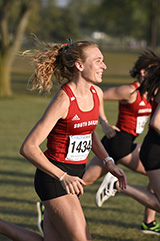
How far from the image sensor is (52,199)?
3.54 meters

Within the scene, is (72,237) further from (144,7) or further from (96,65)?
(144,7)

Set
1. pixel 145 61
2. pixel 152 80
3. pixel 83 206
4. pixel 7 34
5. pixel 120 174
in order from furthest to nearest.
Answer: pixel 7 34 < pixel 83 206 < pixel 145 61 < pixel 152 80 < pixel 120 174

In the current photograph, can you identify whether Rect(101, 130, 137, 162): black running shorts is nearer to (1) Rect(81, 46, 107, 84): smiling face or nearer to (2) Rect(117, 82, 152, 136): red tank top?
(2) Rect(117, 82, 152, 136): red tank top


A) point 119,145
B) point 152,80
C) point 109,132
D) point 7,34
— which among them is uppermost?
point 7,34

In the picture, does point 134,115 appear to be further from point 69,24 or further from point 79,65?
point 69,24

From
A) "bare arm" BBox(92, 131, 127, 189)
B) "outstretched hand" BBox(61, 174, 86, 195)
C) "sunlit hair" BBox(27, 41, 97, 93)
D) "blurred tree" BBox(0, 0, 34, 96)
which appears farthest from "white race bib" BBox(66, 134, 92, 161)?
"blurred tree" BBox(0, 0, 34, 96)

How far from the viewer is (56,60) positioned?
3.76 meters

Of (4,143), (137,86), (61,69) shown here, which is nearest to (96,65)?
(61,69)

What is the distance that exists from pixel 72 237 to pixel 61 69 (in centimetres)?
132

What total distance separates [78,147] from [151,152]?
1.11 meters

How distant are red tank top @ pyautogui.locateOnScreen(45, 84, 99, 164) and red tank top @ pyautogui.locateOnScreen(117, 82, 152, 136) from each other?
188cm

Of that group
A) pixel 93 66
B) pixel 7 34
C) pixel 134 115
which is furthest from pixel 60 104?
pixel 7 34

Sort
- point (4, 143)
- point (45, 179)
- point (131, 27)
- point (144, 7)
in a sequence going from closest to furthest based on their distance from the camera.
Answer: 1. point (45, 179)
2. point (4, 143)
3. point (144, 7)
4. point (131, 27)

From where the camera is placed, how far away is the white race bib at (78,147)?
3.60 m
